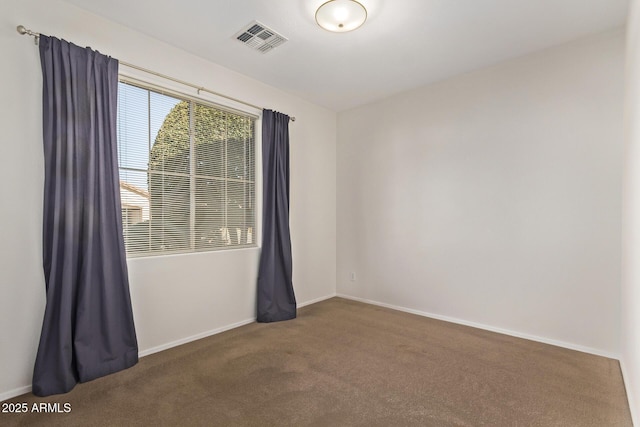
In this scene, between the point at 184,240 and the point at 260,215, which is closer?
the point at 184,240

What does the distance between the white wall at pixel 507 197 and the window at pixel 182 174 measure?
5.71ft

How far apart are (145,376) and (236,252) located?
1366 mm

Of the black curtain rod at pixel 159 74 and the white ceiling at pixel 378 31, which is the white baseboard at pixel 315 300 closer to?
the black curtain rod at pixel 159 74

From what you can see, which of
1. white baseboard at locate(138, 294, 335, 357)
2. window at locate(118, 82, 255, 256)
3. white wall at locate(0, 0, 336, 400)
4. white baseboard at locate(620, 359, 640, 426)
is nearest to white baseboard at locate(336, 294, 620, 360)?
white baseboard at locate(620, 359, 640, 426)

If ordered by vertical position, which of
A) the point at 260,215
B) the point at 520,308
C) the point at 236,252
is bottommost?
the point at 520,308

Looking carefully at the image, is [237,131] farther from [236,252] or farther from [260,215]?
[236,252]

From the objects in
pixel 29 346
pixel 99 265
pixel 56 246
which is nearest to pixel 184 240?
pixel 99 265

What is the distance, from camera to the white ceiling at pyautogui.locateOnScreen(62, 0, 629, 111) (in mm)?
2264

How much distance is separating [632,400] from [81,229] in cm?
372

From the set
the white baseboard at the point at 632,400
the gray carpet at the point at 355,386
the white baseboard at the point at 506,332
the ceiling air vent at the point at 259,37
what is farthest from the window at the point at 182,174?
the white baseboard at the point at 632,400

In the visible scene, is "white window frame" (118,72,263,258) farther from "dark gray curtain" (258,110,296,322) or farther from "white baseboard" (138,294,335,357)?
"white baseboard" (138,294,335,357)

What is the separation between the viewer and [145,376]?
2242mm

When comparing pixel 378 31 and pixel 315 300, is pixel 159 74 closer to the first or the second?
pixel 378 31

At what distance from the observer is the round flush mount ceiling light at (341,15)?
2.14m
